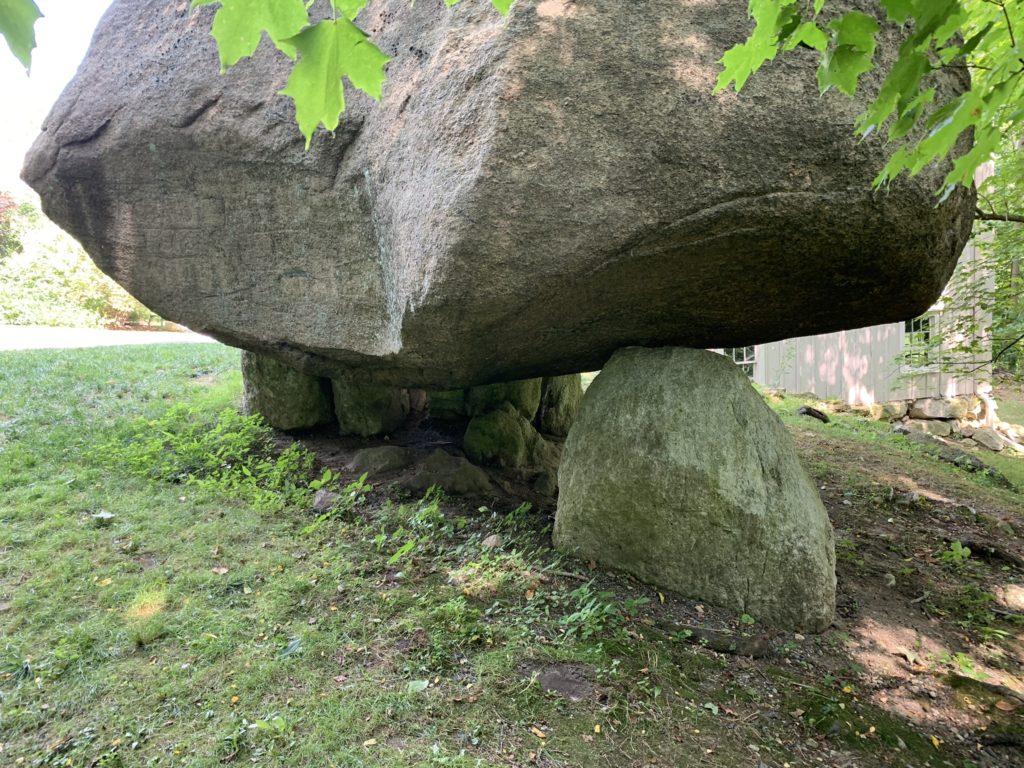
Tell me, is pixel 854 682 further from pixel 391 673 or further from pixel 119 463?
pixel 119 463

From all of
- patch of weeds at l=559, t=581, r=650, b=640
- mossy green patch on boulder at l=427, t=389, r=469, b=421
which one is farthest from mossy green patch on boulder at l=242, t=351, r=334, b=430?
patch of weeds at l=559, t=581, r=650, b=640

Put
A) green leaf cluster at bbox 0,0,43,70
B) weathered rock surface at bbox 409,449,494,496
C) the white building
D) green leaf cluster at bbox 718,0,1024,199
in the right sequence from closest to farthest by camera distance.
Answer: green leaf cluster at bbox 0,0,43,70 < green leaf cluster at bbox 718,0,1024,199 < weathered rock surface at bbox 409,449,494,496 < the white building

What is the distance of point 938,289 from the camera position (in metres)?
3.35

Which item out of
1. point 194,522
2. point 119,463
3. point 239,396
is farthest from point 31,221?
point 194,522

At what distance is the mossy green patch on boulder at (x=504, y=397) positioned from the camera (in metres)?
5.70

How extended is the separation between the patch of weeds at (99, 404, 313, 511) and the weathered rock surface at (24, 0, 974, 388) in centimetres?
105

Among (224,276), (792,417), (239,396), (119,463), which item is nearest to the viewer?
(224,276)

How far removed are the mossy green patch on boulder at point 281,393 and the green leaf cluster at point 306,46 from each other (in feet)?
14.1

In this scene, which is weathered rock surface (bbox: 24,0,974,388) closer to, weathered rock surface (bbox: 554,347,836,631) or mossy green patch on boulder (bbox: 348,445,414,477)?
weathered rock surface (bbox: 554,347,836,631)

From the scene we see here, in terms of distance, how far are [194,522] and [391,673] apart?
2167mm

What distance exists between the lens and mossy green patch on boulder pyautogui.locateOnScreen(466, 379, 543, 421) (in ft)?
18.7

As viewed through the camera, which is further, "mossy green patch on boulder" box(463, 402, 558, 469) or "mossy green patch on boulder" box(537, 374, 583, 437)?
"mossy green patch on boulder" box(537, 374, 583, 437)

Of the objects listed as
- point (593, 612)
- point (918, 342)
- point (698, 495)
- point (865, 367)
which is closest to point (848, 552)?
point (698, 495)

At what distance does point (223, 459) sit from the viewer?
16.1 ft
